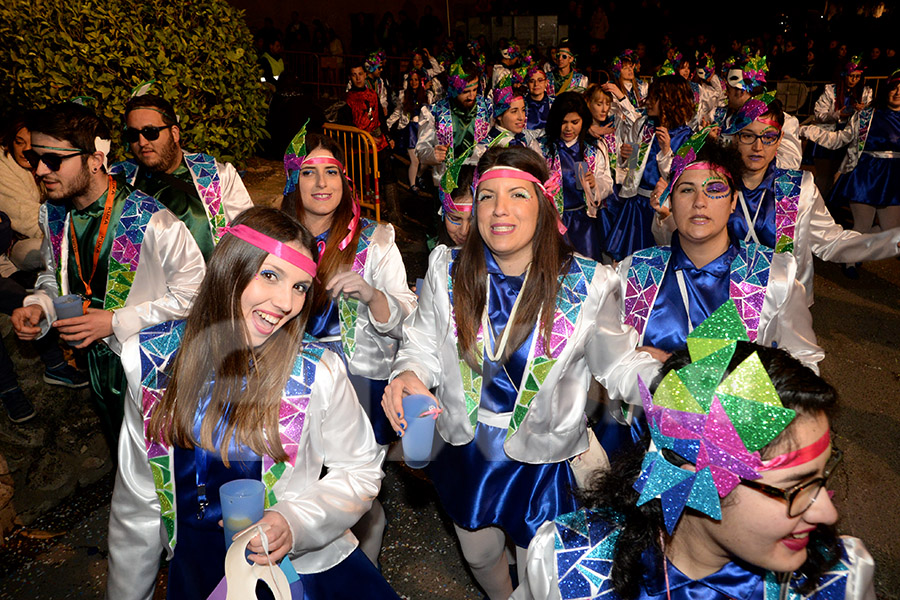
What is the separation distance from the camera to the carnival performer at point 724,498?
4.94 ft

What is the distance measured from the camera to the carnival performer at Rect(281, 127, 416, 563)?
3588 mm

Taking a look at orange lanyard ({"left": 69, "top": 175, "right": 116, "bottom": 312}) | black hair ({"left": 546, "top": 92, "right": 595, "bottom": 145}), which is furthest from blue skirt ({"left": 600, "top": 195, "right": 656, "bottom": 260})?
orange lanyard ({"left": 69, "top": 175, "right": 116, "bottom": 312})

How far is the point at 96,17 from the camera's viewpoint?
6.21 m

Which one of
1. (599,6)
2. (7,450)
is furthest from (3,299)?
(599,6)

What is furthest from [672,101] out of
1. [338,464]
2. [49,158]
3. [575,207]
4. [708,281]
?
[338,464]

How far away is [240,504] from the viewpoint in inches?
74.5

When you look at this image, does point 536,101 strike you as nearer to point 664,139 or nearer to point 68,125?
point 664,139

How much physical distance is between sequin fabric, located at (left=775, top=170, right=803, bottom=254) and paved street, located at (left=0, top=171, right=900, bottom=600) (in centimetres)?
119

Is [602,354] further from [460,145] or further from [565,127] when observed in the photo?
[460,145]

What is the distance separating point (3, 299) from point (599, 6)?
1912 centimetres

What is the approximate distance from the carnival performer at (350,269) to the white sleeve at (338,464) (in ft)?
3.63

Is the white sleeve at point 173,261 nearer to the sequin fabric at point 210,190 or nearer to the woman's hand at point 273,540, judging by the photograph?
the sequin fabric at point 210,190

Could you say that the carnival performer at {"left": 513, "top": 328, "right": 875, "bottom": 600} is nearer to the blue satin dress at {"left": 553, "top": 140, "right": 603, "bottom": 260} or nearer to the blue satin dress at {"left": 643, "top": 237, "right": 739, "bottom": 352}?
the blue satin dress at {"left": 643, "top": 237, "right": 739, "bottom": 352}

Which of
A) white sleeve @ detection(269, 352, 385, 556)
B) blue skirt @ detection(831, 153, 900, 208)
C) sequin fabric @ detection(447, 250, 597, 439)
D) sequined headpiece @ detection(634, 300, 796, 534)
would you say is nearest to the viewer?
sequined headpiece @ detection(634, 300, 796, 534)
